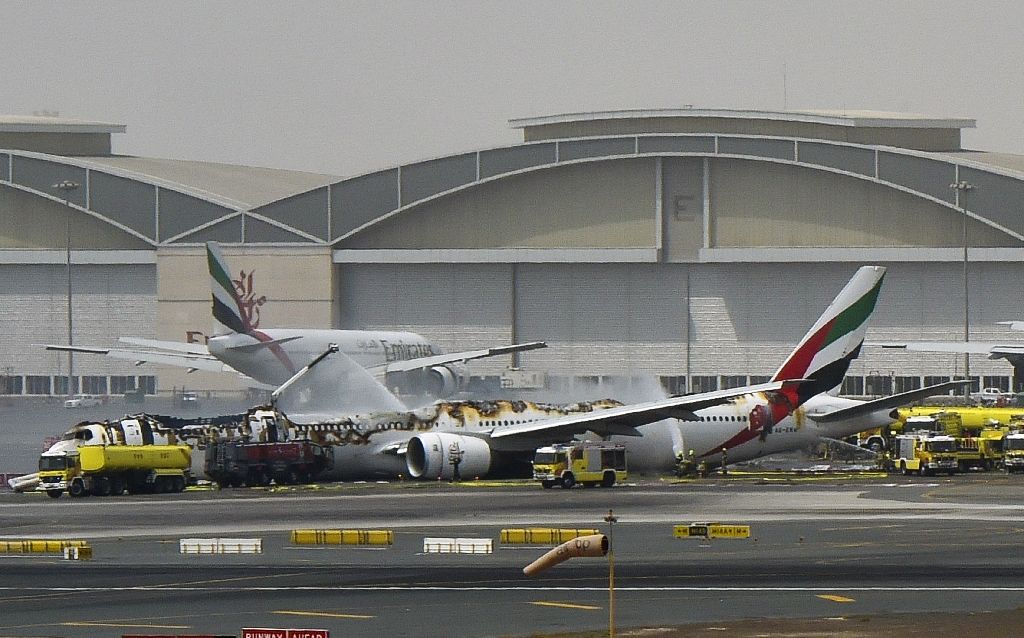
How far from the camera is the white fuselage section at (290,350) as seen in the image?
90500mm

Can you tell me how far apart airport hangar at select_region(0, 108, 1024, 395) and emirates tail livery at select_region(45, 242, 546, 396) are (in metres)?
16.4

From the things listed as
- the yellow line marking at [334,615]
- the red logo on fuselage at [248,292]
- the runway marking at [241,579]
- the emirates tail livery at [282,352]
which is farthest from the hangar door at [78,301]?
the yellow line marking at [334,615]

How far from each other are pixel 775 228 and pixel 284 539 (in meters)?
82.0

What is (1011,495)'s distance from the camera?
53.7 meters

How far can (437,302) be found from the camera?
12469 cm

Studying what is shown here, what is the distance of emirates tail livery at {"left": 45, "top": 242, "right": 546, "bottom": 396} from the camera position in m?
90.5

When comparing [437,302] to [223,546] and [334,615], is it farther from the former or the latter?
[334,615]

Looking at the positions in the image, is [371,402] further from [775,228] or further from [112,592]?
[775,228]

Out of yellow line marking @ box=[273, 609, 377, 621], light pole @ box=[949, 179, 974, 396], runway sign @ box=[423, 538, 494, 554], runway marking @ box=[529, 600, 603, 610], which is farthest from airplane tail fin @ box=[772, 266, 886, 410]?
yellow line marking @ box=[273, 609, 377, 621]

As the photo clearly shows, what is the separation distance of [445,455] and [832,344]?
16.1 metres

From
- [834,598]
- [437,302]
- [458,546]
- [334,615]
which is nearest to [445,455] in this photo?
[458,546]

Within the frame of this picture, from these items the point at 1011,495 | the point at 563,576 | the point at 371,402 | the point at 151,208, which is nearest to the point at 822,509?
the point at 1011,495

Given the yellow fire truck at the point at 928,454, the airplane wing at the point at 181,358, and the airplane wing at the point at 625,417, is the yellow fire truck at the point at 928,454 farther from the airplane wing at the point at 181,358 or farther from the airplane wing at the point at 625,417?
the airplane wing at the point at 181,358

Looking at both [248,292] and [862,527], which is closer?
[862,527]
